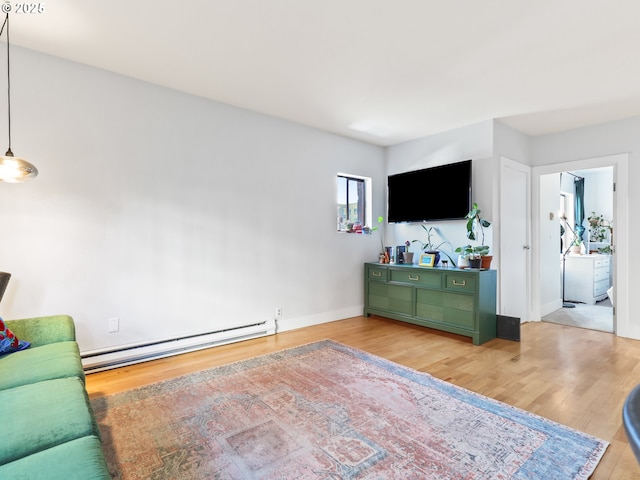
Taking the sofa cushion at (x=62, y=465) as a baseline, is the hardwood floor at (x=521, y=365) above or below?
below

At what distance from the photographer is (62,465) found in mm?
960

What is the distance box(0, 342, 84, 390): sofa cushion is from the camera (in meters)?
1.55

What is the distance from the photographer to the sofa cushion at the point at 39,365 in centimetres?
155

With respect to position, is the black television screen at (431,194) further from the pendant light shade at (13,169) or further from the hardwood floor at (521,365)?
the pendant light shade at (13,169)

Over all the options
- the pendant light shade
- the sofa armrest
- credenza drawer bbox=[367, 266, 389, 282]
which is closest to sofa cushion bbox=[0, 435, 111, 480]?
the sofa armrest

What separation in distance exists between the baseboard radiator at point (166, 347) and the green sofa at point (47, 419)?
84cm

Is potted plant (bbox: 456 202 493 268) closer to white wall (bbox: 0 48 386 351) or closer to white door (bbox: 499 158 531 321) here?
white door (bbox: 499 158 531 321)

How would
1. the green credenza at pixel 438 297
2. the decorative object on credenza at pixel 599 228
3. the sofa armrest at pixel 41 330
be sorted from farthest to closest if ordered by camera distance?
the decorative object on credenza at pixel 599 228 → the green credenza at pixel 438 297 → the sofa armrest at pixel 41 330

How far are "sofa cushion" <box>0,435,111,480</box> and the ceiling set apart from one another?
2.26m

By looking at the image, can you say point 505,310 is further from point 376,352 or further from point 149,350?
point 149,350

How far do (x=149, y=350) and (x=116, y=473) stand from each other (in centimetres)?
154

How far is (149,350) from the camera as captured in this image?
2.96m

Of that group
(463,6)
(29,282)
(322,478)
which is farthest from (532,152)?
(29,282)

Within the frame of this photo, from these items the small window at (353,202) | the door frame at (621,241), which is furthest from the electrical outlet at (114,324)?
the door frame at (621,241)
